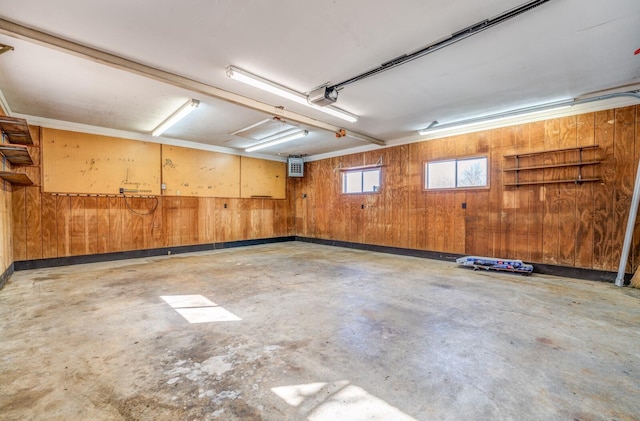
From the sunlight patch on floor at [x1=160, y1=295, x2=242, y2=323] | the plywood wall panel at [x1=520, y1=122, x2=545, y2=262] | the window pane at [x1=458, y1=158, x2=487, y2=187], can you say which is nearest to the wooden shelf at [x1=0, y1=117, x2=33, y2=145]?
the sunlight patch on floor at [x1=160, y1=295, x2=242, y2=323]

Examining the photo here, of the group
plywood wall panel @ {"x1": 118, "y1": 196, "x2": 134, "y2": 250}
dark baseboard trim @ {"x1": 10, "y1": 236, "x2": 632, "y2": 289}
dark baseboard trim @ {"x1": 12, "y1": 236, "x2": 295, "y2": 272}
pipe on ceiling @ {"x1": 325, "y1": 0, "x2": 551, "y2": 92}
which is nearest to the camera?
pipe on ceiling @ {"x1": 325, "y1": 0, "x2": 551, "y2": 92}

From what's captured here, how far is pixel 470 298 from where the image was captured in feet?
11.7

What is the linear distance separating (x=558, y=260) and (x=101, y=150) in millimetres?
9390

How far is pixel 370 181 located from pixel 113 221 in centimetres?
Answer: 648

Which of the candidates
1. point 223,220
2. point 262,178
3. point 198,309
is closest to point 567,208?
point 198,309

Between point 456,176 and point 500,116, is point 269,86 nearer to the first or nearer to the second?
point 500,116

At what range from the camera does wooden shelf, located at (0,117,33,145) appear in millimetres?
3325

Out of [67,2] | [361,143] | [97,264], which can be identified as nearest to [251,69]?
[67,2]

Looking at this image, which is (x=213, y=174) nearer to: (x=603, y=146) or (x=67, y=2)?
(x=67, y=2)

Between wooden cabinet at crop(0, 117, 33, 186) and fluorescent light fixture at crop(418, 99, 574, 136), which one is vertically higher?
fluorescent light fixture at crop(418, 99, 574, 136)

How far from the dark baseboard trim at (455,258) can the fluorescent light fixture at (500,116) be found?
2.76 metres

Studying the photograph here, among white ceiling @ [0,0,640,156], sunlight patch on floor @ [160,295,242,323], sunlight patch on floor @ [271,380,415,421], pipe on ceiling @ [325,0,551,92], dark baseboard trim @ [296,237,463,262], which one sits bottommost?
sunlight patch on floor @ [160,295,242,323]

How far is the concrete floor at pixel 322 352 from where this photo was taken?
5.30 ft

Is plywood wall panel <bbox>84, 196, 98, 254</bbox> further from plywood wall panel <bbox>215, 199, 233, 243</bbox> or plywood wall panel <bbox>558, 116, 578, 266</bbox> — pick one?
plywood wall panel <bbox>558, 116, 578, 266</bbox>
